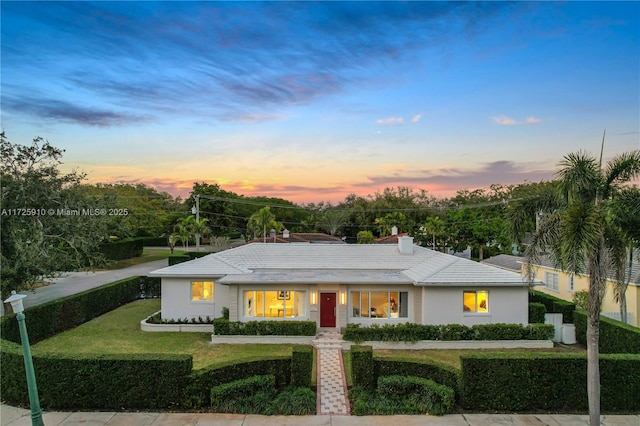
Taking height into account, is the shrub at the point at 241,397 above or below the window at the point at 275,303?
below

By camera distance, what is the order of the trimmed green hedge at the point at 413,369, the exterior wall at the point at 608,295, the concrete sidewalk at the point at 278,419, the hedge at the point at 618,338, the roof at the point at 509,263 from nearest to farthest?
the concrete sidewalk at the point at 278,419
the trimmed green hedge at the point at 413,369
the hedge at the point at 618,338
the exterior wall at the point at 608,295
the roof at the point at 509,263

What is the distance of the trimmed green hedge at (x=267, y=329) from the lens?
18141 millimetres

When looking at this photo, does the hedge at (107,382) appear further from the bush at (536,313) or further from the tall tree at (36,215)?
the bush at (536,313)

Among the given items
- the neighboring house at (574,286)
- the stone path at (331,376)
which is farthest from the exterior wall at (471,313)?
the stone path at (331,376)

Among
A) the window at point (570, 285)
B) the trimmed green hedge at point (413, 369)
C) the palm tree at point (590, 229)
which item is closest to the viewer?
the palm tree at point (590, 229)

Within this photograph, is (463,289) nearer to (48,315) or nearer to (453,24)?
(453,24)

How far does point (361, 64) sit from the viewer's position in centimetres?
1934

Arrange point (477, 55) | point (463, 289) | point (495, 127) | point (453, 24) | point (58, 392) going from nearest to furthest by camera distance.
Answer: point (58, 392)
point (453, 24)
point (477, 55)
point (463, 289)
point (495, 127)

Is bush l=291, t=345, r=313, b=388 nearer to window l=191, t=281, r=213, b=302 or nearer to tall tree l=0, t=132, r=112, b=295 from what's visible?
window l=191, t=281, r=213, b=302

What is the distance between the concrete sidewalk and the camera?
33.8ft

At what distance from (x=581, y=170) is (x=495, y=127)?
15.0 metres

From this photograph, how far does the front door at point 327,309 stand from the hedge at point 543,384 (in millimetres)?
8869

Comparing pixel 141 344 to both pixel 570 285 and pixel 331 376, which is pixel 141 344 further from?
pixel 570 285

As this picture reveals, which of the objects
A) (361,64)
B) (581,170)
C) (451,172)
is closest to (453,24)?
(361,64)
